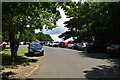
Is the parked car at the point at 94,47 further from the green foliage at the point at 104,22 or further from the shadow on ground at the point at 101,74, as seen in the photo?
the shadow on ground at the point at 101,74

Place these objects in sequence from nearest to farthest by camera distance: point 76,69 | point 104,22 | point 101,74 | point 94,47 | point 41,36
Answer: point 101,74
point 76,69
point 41,36
point 94,47
point 104,22

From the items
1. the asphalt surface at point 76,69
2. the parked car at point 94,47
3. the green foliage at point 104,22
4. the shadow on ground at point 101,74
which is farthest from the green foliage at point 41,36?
the shadow on ground at point 101,74

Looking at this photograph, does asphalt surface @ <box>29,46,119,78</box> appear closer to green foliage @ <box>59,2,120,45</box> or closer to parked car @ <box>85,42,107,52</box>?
green foliage @ <box>59,2,120,45</box>

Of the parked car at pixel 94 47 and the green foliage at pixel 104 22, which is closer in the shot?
the green foliage at pixel 104 22

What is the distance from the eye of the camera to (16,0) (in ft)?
23.6

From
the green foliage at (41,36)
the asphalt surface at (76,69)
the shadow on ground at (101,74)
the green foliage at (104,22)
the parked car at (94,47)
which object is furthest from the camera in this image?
the parked car at (94,47)

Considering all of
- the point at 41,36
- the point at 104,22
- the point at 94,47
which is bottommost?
the point at 94,47

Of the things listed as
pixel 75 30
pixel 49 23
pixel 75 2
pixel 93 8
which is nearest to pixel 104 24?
pixel 93 8

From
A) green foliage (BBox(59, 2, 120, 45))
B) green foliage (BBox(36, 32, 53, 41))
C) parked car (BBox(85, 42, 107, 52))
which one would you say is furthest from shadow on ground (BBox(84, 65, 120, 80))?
parked car (BBox(85, 42, 107, 52))

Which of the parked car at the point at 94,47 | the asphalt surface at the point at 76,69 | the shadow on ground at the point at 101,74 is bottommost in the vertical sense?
the shadow on ground at the point at 101,74

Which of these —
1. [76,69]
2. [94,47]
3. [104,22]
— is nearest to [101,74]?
[76,69]

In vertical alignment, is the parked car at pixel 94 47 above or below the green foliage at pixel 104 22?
below

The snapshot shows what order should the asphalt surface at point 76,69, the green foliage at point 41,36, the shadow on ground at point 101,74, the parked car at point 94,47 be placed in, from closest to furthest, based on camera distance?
the shadow on ground at point 101,74
the asphalt surface at point 76,69
the green foliage at point 41,36
the parked car at point 94,47

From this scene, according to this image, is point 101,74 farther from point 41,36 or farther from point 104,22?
point 104,22
